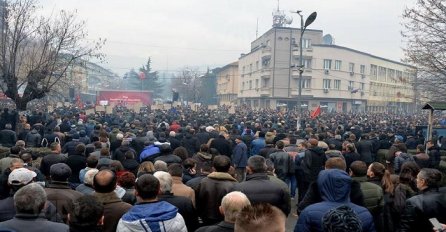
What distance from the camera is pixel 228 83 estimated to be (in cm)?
10000

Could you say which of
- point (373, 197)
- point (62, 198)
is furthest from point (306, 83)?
point (62, 198)

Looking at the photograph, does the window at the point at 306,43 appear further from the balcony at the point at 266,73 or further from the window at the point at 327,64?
the balcony at the point at 266,73

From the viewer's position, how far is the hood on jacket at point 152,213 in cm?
417

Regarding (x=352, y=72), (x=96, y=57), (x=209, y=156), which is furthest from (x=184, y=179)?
(x=352, y=72)

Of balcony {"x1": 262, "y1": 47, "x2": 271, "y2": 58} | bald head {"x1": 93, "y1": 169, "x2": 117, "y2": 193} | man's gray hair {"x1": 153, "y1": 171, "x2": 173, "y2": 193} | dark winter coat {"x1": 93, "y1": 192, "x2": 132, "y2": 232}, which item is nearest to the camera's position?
dark winter coat {"x1": 93, "y1": 192, "x2": 132, "y2": 232}

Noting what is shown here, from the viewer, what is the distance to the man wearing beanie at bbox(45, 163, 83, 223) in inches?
217

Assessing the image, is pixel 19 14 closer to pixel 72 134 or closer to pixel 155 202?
pixel 72 134

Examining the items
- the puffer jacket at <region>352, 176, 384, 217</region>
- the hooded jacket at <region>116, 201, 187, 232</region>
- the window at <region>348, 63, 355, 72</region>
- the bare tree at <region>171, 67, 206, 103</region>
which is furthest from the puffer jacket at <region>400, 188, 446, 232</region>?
the bare tree at <region>171, 67, 206, 103</region>

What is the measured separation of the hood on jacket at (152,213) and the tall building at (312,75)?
6465cm

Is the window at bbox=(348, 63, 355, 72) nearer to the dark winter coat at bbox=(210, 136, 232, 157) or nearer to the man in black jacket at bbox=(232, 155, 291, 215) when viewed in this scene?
the dark winter coat at bbox=(210, 136, 232, 157)

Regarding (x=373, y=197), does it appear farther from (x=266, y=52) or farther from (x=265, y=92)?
(x=266, y=52)

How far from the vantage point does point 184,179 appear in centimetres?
775

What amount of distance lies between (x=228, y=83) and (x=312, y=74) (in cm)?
2934

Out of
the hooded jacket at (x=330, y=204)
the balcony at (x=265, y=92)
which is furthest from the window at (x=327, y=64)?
the hooded jacket at (x=330, y=204)
